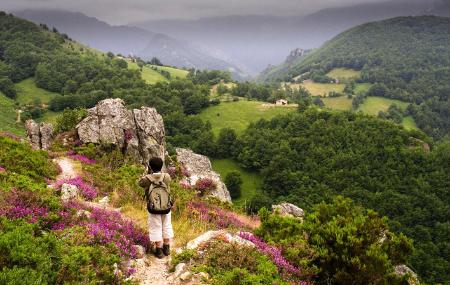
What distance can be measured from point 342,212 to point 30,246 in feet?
39.2

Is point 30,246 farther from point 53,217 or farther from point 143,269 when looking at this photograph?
point 143,269

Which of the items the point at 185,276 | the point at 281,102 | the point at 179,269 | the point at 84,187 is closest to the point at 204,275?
the point at 185,276

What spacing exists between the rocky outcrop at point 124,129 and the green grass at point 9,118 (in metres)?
89.5

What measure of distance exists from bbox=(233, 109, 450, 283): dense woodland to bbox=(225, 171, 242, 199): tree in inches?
371

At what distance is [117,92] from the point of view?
172 metres

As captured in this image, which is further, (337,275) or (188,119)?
(188,119)

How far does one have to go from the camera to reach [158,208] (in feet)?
40.1

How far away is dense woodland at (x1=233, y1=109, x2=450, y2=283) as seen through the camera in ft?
324

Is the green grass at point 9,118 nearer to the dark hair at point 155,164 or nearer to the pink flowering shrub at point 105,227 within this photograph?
the pink flowering shrub at point 105,227

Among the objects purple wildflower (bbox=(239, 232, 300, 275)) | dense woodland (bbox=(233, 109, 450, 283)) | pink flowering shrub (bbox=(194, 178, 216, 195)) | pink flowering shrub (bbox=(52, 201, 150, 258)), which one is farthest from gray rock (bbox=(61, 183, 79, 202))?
dense woodland (bbox=(233, 109, 450, 283))


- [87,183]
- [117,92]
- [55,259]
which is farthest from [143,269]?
[117,92]

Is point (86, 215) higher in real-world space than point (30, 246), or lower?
→ lower

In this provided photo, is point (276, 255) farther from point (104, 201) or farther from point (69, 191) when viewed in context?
point (69, 191)

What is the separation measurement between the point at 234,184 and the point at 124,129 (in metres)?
79.5
